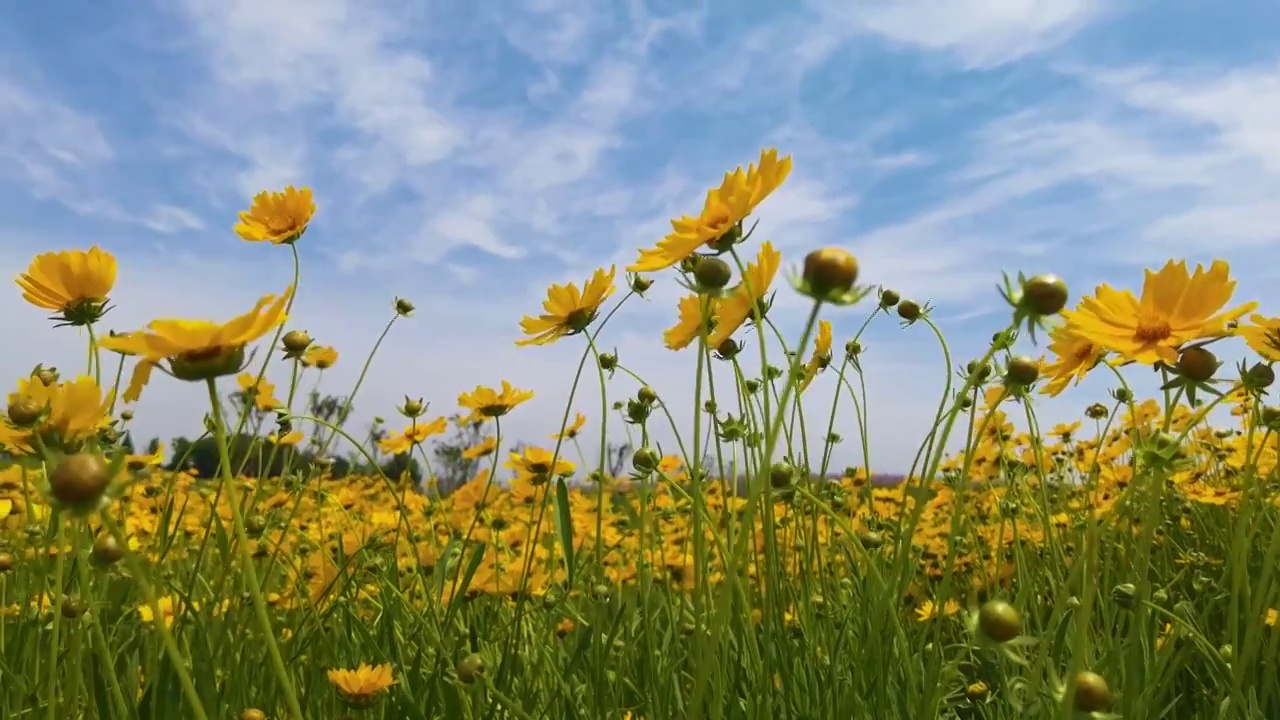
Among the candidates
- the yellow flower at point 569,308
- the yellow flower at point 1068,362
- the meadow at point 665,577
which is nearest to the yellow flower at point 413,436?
the meadow at point 665,577

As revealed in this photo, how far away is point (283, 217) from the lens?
1434 mm

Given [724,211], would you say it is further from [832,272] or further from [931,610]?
[931,610]

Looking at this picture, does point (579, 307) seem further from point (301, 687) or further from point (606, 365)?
point (301, 687)

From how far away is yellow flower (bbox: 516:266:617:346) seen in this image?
1267mm

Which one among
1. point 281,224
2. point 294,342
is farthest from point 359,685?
point 281,224

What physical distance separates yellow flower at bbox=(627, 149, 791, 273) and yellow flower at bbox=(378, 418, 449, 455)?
3.45 feet

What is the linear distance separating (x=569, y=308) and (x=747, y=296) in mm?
360

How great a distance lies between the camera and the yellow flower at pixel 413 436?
1836mm

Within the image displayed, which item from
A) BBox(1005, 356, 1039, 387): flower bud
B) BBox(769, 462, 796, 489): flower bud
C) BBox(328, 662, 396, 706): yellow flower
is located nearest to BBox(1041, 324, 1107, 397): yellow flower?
BBox(1005, 356, 1039, 387): flower bud

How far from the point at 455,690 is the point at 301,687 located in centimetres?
38

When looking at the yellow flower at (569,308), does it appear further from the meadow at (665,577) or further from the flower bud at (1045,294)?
the flower bud at (1045,294)

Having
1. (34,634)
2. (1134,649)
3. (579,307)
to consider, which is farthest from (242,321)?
(34,634)

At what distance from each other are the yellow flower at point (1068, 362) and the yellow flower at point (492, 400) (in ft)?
2.91

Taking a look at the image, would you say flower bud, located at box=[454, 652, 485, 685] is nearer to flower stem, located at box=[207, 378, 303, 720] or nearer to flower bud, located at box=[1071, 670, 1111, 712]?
flower stem, located at box=[207, 378, 303, 720]
